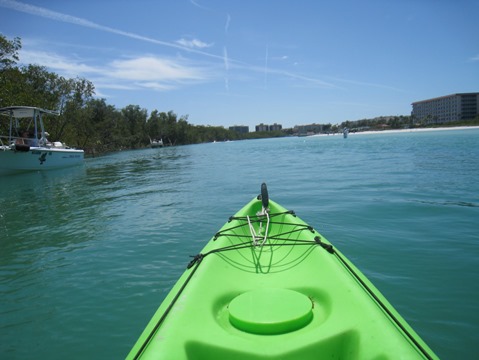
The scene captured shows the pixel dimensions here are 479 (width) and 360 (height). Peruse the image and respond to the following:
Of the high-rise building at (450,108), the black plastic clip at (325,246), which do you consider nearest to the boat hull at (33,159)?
the black plastic clip at (325,246)

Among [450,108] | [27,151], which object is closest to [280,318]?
[27,151]

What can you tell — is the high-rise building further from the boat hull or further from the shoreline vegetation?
the boat hull

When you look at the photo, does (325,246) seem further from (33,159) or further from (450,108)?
(450,108)

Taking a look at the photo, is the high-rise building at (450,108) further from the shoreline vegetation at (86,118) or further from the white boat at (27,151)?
the white boat at (27,151)

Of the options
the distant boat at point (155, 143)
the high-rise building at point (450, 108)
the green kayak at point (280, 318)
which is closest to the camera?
the green kayak at point (280, 318)

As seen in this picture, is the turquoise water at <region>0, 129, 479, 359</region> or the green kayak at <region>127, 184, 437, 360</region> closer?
the green kayak at <region>127, 184, 437, 360</region>

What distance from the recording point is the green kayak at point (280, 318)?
240cm

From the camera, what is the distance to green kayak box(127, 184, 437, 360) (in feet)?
7.87

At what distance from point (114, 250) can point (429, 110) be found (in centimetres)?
18498

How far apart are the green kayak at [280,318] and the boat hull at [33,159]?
84.2ft


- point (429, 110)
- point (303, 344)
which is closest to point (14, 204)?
point (303, 344)

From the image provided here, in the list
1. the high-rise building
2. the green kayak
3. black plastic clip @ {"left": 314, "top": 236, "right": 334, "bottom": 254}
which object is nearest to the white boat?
the green kayak

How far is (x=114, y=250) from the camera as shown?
23.0 feet

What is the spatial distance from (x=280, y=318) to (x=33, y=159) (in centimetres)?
2841
